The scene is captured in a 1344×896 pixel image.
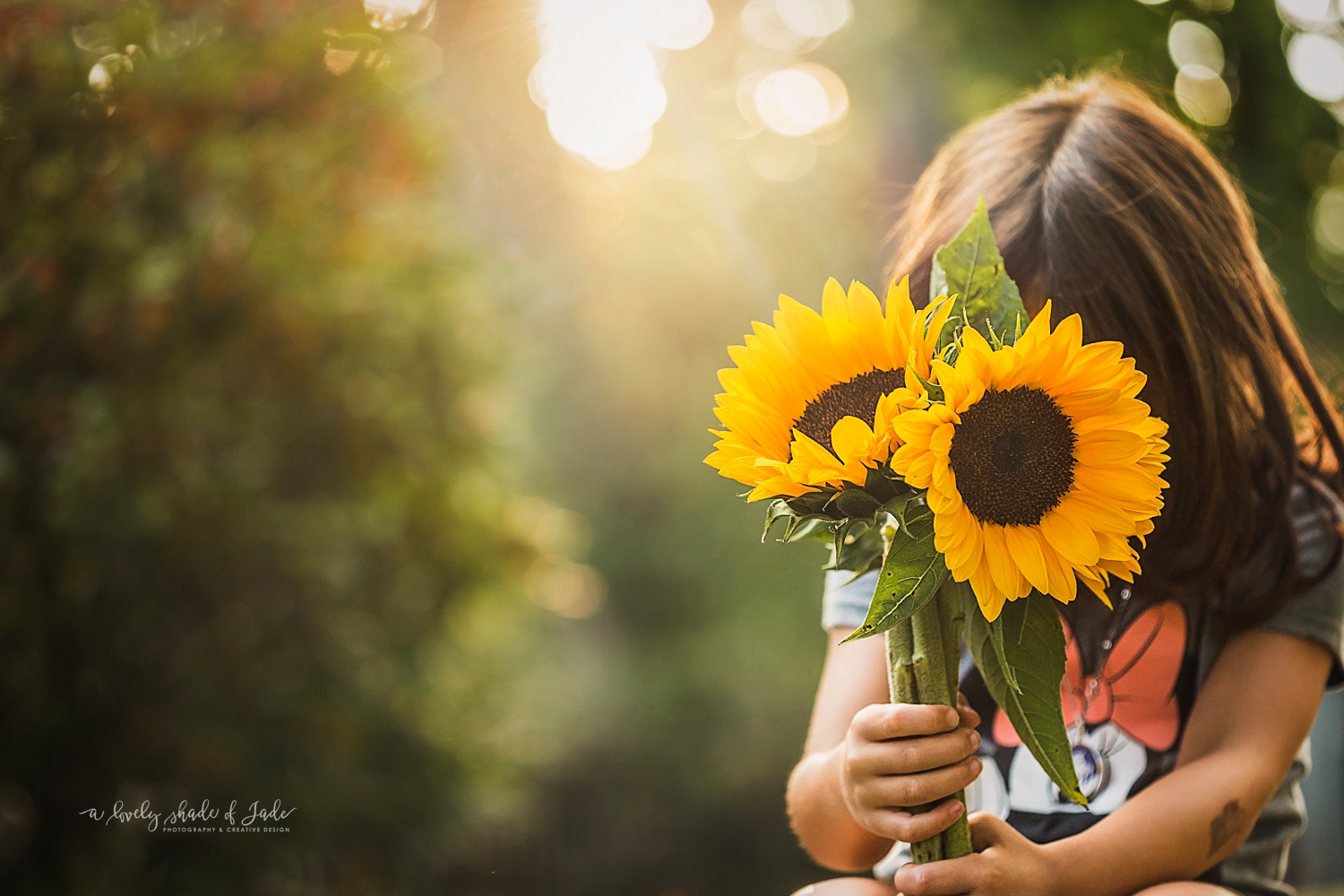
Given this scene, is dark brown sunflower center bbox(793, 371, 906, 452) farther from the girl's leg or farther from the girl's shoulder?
the girl's shoulder

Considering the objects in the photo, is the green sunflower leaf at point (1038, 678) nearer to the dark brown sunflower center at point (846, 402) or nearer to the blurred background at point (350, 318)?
the dark brown sunflower center at point (846, 402)

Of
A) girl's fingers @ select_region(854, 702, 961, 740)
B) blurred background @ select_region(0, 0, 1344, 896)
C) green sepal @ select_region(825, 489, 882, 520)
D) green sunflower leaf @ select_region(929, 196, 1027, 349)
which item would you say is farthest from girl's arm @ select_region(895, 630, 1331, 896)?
blurred background @ select_region(0, 0, 1344, 896)

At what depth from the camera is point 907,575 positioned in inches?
30.7

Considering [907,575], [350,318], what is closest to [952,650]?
[907,575]

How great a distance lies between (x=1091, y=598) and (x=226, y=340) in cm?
219

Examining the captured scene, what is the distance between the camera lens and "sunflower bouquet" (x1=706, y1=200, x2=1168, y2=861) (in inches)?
29.9

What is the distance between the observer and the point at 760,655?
7.58m

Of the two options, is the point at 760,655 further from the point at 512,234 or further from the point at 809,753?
the point at 809,753

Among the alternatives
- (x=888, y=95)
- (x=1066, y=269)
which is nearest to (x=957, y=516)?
(x=1066, y=269)

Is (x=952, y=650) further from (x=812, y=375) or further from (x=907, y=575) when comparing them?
(x=812, y=375)

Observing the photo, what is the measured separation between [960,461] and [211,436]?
221cm

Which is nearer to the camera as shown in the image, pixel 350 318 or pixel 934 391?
pixel 934 391

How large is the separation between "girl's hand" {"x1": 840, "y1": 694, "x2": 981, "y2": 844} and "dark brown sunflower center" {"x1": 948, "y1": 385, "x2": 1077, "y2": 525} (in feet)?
0.67

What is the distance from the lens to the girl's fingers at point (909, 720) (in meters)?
0.85
